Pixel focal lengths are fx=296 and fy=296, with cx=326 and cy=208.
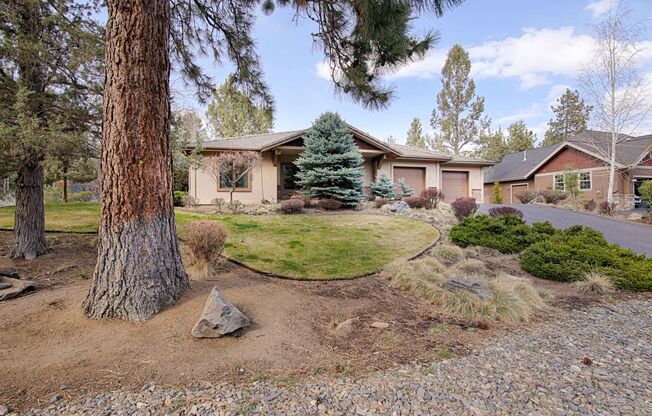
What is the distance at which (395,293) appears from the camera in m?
4.46

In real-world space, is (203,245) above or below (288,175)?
below

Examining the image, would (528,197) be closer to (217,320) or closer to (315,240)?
(315,240)

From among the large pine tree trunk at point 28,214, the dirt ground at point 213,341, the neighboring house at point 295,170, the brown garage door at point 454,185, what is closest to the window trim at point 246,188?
the neighboring house at point 295,170

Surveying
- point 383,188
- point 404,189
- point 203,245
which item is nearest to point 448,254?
point 203,245

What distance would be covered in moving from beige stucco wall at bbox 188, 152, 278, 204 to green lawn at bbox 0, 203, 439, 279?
4.62 m

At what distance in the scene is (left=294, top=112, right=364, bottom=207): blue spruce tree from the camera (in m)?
12.3

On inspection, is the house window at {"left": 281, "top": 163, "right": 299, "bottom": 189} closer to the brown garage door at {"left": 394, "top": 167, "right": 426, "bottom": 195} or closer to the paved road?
the brown garage door at {"left": 394, "top": 167, "right": 426, "bottom": 195}

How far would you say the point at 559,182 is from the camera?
20859mm

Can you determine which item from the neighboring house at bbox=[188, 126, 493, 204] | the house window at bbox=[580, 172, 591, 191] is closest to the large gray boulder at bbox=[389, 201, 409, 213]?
the neighboring house at bbox=[188, 126, 493, 204]

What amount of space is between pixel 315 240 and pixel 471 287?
3635mm

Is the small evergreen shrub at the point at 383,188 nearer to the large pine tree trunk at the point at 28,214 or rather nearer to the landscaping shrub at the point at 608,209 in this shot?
the landscaping shrub at the point at 608,209

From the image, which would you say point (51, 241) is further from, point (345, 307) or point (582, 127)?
point (582, 127)

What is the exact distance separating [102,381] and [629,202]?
2541 cm

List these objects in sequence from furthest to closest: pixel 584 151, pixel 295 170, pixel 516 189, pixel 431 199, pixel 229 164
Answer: pixel 516 189, pixel 584 151, pixel 295 170, pixel 229 164, pixel 431 199
